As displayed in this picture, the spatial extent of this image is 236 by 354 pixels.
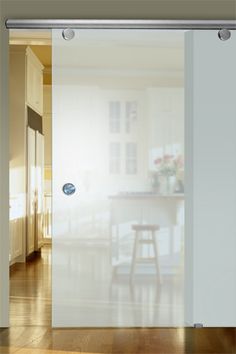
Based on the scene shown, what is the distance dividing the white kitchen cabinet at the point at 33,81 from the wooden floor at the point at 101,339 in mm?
3736

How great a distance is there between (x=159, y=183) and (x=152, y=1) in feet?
4.00

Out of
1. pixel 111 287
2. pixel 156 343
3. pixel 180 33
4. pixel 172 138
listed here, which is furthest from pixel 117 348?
pixel 180 33

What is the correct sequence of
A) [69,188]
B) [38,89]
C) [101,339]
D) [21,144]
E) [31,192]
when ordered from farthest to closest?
[38,89], [31,192], [21,144], [69,188], [101,339]

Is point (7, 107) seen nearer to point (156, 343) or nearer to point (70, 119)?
point (70, 119)

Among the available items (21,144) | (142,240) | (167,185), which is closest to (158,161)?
(167,185)

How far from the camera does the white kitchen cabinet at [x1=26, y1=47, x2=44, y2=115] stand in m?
7.28

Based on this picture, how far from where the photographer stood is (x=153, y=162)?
3854 mm

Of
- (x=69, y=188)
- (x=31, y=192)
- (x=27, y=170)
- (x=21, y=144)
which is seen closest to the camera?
(x=69, y=188)

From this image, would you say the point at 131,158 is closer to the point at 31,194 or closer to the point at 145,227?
the point at 145,227

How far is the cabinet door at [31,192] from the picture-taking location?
24.1ft

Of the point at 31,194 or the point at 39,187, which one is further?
the point at 39,187

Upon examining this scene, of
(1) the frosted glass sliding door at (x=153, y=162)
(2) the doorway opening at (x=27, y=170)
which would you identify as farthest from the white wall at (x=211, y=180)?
(2) the doorway opening at (x=27, y=170)

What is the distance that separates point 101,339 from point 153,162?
1.19 meters

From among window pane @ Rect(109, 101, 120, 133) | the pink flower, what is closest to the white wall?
the pink flower
